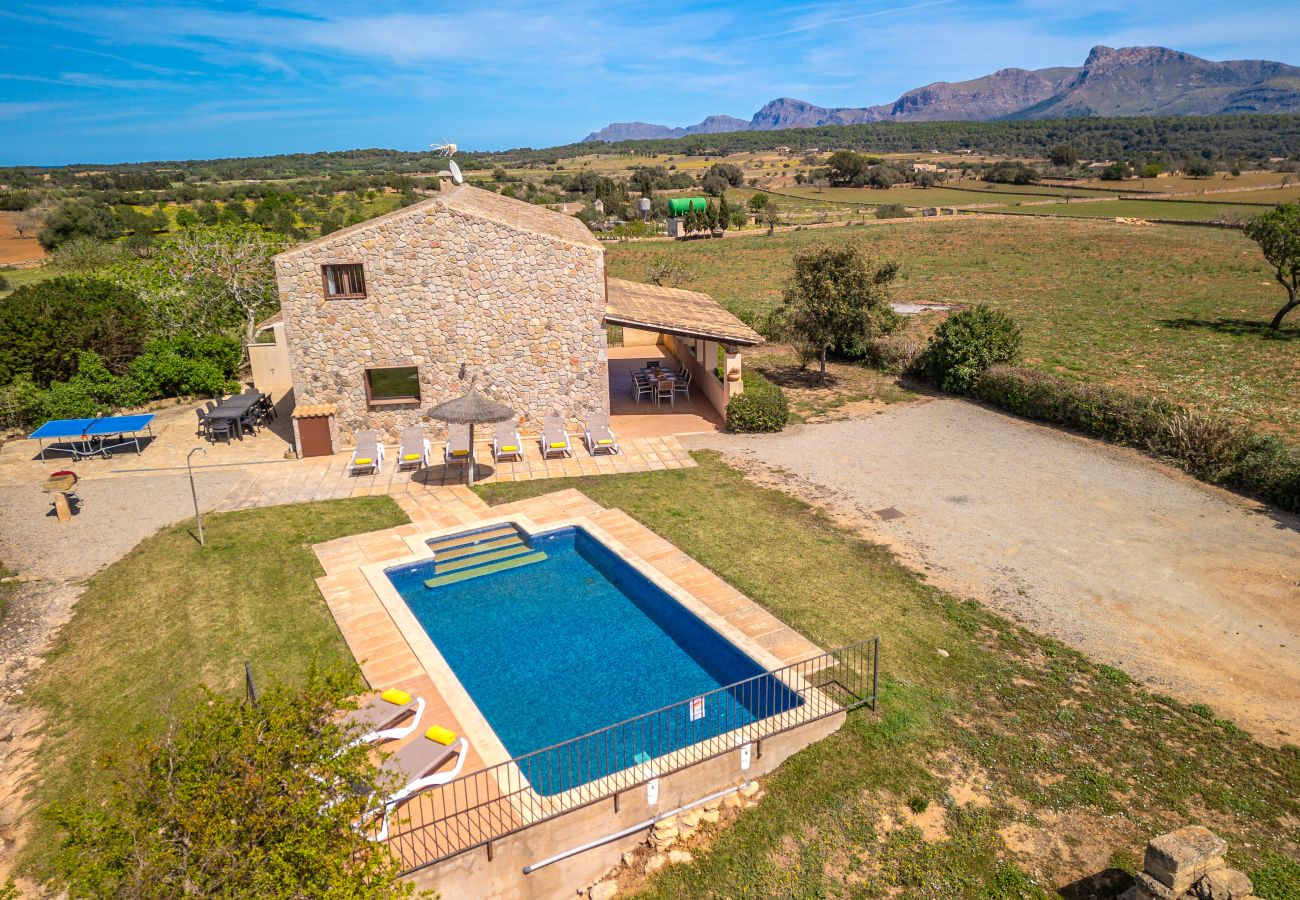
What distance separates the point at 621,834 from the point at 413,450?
1256cm

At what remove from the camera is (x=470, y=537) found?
15.6 metres

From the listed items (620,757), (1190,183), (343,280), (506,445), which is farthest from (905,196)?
(620,757)

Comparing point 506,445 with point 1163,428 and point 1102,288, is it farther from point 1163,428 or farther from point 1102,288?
point 1102,288

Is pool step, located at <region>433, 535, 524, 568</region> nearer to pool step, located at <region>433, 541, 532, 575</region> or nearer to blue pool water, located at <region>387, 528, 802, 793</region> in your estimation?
pool step, located at <region>433, 541, 532, 575</region>

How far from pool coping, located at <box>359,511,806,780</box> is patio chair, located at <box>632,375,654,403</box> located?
30.6 feet

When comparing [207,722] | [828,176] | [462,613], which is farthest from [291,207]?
[207,722]

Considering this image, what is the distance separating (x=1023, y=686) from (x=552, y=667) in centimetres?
662

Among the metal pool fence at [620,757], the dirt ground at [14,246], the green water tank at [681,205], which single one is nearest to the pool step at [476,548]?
the metal pool fence at [620,757]

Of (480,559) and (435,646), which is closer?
(435,646)

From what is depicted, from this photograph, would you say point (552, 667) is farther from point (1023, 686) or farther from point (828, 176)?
point (828, 176)

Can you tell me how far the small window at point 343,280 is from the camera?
19.0 metres

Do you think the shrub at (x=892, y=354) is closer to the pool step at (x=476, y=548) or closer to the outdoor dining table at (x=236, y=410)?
the pool step at (x=476, y=548)

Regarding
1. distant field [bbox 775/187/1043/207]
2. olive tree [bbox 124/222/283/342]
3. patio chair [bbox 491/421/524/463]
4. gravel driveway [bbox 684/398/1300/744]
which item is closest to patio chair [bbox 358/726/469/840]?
gravel driveway [bbox 684/398/1300/744]

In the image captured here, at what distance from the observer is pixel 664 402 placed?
24672mm
